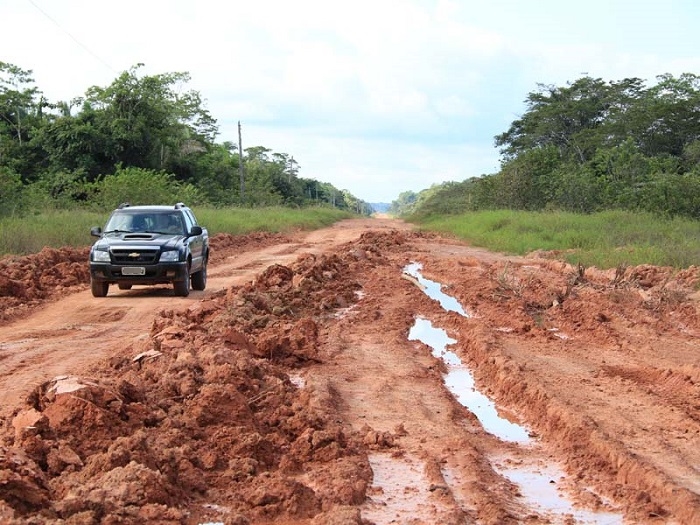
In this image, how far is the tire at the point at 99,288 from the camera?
1483 cm

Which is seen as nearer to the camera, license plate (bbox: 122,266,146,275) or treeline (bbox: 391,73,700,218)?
license plate (bbox: 122,266,146,275)

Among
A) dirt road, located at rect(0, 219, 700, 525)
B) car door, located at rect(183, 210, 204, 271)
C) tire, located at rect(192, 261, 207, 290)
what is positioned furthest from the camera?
tire, located at rect(192, 261, 207, 290)

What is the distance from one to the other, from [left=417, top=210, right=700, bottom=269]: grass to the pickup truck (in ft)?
29.5

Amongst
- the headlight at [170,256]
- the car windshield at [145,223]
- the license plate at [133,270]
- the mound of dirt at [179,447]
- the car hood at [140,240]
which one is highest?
the car windshield at [145,223]

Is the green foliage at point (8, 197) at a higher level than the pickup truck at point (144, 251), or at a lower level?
higher

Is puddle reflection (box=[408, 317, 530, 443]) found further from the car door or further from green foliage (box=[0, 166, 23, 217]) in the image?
green foliage (box=[0, 166, 23, 217])

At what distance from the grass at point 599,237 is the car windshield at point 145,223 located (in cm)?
915

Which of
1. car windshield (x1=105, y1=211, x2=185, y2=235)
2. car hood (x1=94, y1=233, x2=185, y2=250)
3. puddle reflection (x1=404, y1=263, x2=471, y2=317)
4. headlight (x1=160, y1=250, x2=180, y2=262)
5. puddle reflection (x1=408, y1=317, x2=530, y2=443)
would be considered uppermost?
car windshield (x1=105, y1=211, x2=185, y2=235)

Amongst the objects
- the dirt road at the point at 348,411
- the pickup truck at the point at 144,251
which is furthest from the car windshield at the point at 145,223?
the dirt road at the point at 348,411

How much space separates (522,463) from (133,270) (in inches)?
A: 387

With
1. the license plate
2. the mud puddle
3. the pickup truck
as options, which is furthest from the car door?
the mud puddle

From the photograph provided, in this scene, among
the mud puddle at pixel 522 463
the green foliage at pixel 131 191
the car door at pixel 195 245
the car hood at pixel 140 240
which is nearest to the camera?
the mud puddle at pixel 522 463

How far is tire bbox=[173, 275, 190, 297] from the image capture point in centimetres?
1502

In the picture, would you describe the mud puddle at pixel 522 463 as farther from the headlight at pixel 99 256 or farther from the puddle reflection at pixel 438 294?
the headlight at pixel 99 256
